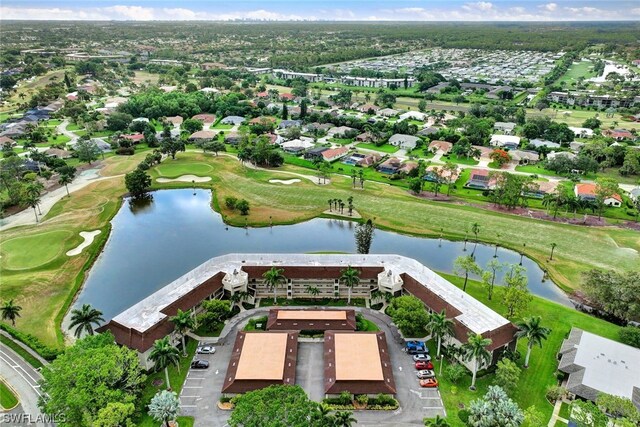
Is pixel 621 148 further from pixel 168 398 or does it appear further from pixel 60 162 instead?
pixel 60 162

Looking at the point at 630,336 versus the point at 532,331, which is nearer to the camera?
the point at 532,331

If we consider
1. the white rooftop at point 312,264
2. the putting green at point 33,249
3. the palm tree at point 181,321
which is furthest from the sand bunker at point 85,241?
the palm tree at point 181,321

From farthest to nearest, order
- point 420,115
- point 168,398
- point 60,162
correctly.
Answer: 1. point 420,115
2. point 60,162
3. point 168,398

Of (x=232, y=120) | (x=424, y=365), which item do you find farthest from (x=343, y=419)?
(x=232, y=120)

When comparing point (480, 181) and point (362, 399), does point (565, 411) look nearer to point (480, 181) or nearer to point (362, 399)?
point (362, 399)

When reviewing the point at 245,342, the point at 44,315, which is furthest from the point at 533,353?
the point at 44,315

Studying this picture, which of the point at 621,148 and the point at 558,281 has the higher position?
the point at 621,148
